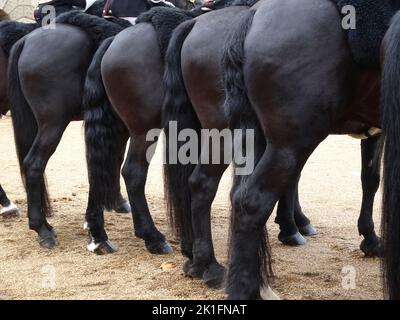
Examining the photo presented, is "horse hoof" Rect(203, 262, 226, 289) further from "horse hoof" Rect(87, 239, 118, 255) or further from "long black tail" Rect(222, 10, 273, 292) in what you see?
"horse hoof" Rect(87, 239, 118, 255)

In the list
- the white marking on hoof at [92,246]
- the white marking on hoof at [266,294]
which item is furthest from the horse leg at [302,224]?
the white marking on hoof at [266,294]

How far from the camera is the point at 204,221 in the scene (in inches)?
163

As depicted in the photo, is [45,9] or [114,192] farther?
[45,9]

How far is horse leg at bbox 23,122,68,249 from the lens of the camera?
521 cm

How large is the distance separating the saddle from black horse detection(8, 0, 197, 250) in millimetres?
2624

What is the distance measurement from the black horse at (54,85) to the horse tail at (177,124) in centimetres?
87

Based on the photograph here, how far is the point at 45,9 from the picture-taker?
5754 millimetres

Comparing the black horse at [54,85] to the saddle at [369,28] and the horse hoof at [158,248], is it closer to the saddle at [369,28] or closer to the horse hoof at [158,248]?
the horse hoof at [158,248]

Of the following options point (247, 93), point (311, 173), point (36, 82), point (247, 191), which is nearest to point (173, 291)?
point (247, 191)

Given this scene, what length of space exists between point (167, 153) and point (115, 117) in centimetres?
92

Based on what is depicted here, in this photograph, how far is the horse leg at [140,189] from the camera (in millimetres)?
4797

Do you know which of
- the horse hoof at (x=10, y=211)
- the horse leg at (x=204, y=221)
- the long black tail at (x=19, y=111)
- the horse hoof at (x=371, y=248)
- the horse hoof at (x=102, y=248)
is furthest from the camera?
the horse hoof at (x=10, y=211)
